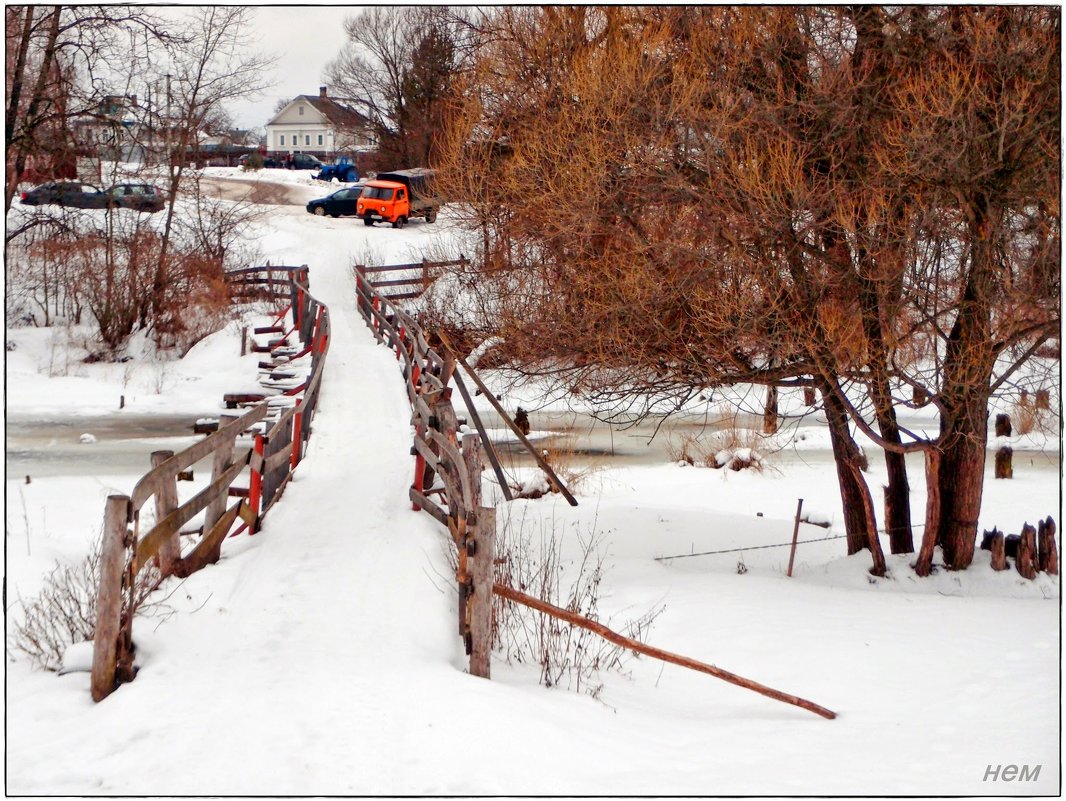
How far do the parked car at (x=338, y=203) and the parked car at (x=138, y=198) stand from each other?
43.4 feet

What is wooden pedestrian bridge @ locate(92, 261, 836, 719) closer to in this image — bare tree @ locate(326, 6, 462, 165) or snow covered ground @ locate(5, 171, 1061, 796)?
snow covered ground @ locate(5, 171, 1061, 796)

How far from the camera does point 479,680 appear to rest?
18.9 feet

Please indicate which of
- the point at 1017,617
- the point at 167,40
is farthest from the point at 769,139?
the point at 167,40

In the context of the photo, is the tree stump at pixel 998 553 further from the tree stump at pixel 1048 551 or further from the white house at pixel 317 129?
the white house at pixel 317 129

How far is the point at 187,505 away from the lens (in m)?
6.48

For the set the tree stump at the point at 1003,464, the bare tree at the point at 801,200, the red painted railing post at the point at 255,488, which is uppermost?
the bare tree at the point at 801,200

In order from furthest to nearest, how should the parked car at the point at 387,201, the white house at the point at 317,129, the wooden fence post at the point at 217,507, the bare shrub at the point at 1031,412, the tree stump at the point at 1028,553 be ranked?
the parked car at the point at 387,201, the white house at the point at 317,129, the tree stump at the point at 1028,553, the bare shrub at the point at 1031,412, the wooden fence post at the point at 217,507

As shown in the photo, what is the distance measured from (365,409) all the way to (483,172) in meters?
4.56

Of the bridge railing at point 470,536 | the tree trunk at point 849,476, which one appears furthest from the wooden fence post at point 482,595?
the tree trunk at point 849,476

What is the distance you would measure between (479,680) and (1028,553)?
25.8 ft

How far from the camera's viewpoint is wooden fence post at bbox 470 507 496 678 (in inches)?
235

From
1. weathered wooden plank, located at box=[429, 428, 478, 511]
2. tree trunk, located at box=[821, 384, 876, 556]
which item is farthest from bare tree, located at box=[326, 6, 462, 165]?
tree trunk, located at box=[821, 384, 876, 556]

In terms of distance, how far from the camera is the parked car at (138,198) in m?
23.4

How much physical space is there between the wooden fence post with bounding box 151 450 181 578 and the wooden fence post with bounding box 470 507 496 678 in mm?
2046
